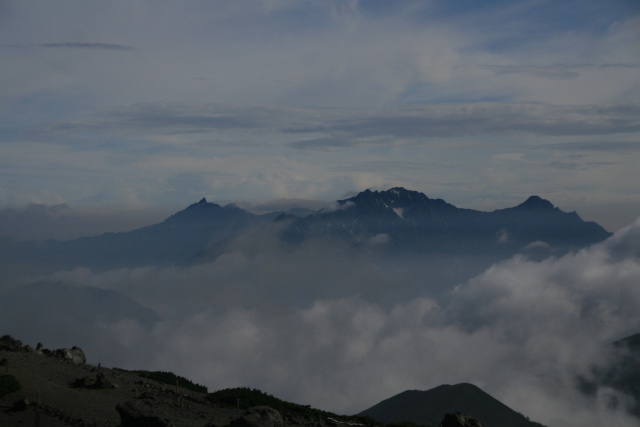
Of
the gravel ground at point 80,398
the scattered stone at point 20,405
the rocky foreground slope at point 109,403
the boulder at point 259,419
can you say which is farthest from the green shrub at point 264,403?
the scattered stone at point 20,405

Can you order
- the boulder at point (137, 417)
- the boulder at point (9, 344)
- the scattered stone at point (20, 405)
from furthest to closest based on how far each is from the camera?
the boulder at point (9, 344) < the scattered stone at point (20, 405) < the boulder at point (137, 417)

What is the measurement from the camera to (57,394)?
39062 millimetres

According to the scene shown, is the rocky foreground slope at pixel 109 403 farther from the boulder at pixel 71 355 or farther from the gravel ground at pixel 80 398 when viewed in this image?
the boulder at pixel 71 355

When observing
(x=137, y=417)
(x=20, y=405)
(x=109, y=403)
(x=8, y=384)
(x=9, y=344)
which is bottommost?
(x=137, y=417)

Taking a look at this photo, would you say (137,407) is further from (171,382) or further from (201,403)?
(171,382)

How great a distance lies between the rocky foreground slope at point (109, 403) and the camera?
114ft

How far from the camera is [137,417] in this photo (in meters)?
33.5

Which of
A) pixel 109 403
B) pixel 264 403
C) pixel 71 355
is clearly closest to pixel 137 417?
pixel 109 403

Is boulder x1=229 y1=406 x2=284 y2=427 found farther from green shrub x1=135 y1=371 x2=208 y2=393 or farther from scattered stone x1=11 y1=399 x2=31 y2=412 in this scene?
green shrub x1=135 y1=371 x2=208 y2=393

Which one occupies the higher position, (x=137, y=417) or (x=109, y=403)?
(x=109, y=403)

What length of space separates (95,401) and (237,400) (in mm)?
9995

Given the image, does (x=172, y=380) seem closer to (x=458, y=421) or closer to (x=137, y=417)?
(x=137, y=417)

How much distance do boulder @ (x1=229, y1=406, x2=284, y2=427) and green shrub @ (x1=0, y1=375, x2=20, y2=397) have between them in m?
A: 15.3

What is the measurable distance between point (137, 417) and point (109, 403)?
6.53 meters
